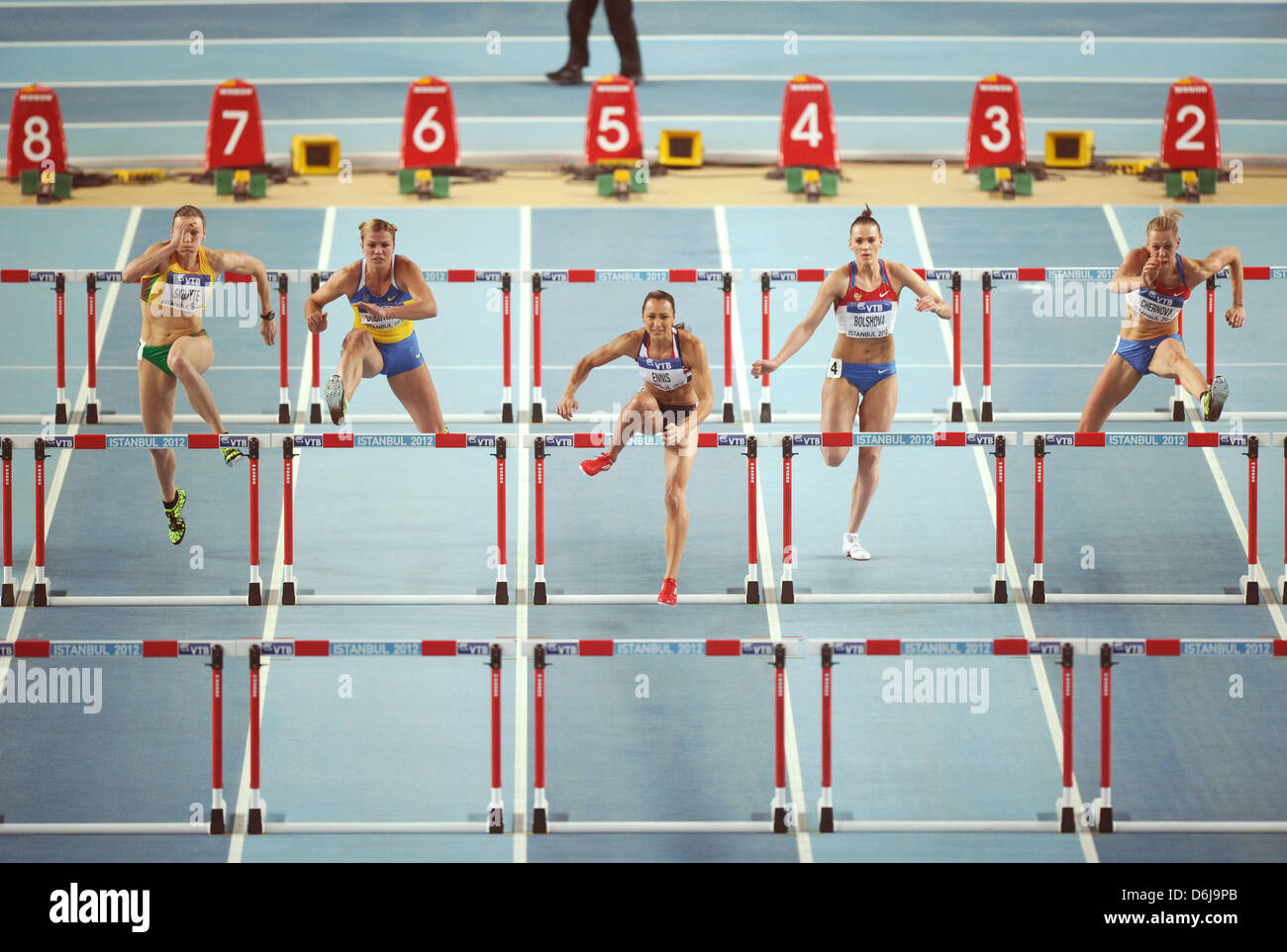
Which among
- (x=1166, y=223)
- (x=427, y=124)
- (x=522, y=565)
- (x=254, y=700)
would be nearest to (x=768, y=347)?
(x=522, y=565)

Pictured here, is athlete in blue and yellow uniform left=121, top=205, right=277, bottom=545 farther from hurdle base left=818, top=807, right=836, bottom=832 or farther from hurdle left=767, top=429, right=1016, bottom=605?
hurdle base left=818, top=807, right=836, bottom=832

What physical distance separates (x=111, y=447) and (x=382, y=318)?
5.70 ft

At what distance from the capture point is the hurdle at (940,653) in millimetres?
10812

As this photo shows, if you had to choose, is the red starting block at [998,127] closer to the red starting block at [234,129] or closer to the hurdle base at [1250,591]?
the red starting block at [234,129]

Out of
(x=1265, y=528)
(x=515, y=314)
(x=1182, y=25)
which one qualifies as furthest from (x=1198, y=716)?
(x=1182, y=25)

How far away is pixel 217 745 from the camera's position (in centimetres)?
1102

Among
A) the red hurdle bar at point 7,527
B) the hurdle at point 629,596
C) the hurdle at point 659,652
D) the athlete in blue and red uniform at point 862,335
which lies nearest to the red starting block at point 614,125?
the athlete in blue and red uniform at point 862,335

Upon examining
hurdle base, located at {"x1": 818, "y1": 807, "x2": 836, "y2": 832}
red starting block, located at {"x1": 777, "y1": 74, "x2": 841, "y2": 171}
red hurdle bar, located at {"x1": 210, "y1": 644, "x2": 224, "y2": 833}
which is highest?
red starting block, located at {"x1": 777, "y1": 74, "x2": 841, "y2": 171}

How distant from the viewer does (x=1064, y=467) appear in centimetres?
1491

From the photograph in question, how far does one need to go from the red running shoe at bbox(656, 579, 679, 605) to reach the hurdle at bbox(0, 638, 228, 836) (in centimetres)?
259

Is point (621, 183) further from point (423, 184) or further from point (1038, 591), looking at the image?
point (1038, 591)

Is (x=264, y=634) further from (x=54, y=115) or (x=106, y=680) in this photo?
(x=54, y=115)

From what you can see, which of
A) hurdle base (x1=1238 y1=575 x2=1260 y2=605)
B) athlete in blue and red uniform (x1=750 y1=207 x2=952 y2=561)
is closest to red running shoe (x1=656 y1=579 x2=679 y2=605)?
athlete in blue and red uniform (x1=750 y1=207 x2=952 y2=561)

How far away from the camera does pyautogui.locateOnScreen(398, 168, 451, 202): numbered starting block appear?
19.1 meters
